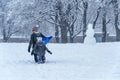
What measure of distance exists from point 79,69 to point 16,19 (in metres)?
35.4

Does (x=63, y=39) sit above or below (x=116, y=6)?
below

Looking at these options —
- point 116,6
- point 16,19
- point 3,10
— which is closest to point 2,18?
point 3,10

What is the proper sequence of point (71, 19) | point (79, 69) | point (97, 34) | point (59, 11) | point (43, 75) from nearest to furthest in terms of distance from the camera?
point (43, 75) < point (79, 69) < point (59, 11) < point (71, 19) < point (97, 34)

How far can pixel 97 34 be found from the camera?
6500 cm

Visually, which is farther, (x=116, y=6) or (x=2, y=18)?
(x=2, y=18)

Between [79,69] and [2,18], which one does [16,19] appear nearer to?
[2,18]

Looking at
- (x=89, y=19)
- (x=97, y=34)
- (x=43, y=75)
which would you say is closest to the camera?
(x=43, y=75)

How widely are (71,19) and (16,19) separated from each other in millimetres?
6449

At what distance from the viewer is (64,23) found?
47906 millimetres

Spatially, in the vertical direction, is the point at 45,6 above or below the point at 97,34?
above

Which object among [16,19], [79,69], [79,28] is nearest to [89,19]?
[79,28]

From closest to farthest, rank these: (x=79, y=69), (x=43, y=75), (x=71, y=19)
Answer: (x=43, y=75) < (x=79, y=69) < (x=71, y=19)

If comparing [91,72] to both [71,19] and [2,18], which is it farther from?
[2,18]

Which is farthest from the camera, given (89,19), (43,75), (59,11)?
→ (89,19)
